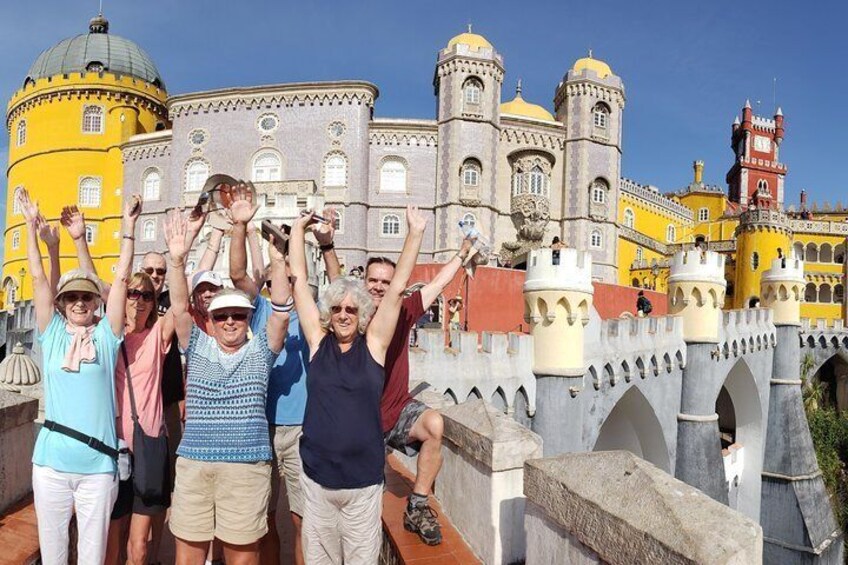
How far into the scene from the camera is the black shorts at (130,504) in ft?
→ 11.3

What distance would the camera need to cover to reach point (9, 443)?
4.43 meters

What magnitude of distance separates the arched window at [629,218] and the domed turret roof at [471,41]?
17.8 meters

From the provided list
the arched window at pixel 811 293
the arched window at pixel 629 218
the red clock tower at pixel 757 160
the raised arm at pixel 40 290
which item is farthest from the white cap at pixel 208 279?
the red clock tower at pixel 757 160

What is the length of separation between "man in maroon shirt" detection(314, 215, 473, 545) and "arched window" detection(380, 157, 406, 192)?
28.4 metres

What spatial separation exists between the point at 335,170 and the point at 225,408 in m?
29.3

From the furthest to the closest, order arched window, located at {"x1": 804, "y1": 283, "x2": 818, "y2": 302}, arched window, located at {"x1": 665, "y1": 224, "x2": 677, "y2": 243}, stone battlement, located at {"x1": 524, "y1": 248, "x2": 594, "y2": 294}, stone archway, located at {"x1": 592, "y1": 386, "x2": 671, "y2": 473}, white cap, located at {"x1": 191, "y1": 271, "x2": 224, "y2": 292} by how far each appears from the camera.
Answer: arched window, located at {"x1": 665, "y1": 224, "x2": 677, "y2": 243}
arched window, located at {"x1": 804, "y1": 283, "x2": 818, "y2": 302}
stone archway, located at {"x1": 592, "y1": 386, "x2": 671, "y2": 473}
stone battlement, located at {"x1": 524, "y1": 248, "x2": 594, "y2": 294}
white cap, located at {"x1": 191, "y1": 271, "x2": 224, "y2": 292}

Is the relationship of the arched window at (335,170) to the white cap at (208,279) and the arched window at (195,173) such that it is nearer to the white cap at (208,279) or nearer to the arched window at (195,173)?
the arched window at (195,173)

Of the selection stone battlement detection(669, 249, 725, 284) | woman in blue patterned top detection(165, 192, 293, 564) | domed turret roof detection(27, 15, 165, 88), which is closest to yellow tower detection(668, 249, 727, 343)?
stone battlement detection(669, 249, 725, 284)

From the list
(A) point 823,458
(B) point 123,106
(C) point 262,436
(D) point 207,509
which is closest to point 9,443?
(D) point 207,509

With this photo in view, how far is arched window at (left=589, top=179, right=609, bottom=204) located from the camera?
33.2 m

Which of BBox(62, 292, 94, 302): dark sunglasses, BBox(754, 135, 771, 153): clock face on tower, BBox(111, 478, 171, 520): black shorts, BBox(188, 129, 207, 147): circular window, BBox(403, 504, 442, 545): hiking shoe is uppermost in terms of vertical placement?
BBox(754, 135, 771, 153): clock face on tower

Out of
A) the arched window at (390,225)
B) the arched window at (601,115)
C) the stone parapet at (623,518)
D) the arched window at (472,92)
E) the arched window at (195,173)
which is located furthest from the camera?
the arched window at (601,115)

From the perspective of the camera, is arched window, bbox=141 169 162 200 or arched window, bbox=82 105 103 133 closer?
arched window, bbox=141 169 162 200

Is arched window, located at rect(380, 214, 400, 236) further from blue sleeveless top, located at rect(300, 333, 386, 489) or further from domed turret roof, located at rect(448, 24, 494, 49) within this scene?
blue sleeveless top, located at rect(300, 333, 386, 489)
